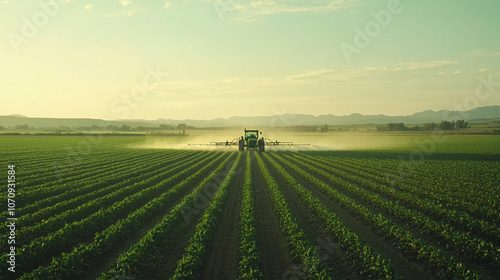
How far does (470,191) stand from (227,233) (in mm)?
14677

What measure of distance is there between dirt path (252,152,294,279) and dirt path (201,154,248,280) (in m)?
0.83

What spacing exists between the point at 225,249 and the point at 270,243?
156cm

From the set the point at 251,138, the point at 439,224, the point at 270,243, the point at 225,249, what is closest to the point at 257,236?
the point at 270,243

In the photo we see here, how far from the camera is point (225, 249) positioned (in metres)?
9.80

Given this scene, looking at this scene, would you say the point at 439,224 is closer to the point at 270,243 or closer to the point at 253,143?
the point at 270,243

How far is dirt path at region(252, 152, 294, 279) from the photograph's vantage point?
28.0ft

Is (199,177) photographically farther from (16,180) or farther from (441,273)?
(441,273)

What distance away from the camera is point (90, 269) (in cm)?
844

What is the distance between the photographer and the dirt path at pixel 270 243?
8.53 metres

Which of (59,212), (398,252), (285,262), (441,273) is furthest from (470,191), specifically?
(59,212)

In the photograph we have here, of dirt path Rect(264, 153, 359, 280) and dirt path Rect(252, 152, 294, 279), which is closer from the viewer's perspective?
dirt path Rect(264, 153, 359, 280)

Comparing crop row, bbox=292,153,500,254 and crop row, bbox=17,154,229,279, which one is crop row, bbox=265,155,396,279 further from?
crop row, bbox=17,154,229,279

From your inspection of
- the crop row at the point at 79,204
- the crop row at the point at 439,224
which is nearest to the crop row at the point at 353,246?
the crop row at the point at 439,224

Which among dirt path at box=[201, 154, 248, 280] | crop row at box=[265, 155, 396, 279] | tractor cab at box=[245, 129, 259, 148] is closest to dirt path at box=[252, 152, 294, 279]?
dirt path at box=[201, 154, 248, 280]
